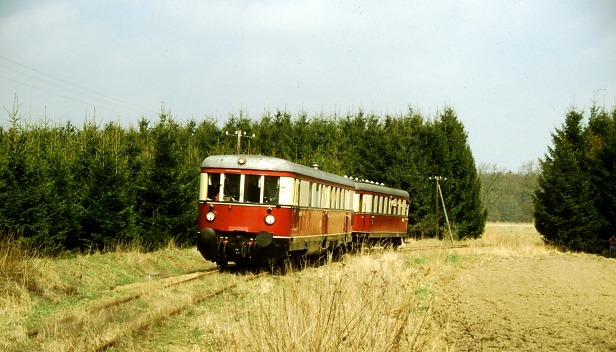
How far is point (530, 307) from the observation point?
13039 mm

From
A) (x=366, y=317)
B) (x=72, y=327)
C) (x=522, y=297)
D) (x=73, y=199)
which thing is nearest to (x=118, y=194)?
(x=73, y=199)

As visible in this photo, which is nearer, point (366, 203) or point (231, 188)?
point (231, 188)

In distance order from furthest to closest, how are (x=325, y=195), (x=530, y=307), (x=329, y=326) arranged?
(x=325, y=195)
(x=530, y=307)
(x=329, y=326)

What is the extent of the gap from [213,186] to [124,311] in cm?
600

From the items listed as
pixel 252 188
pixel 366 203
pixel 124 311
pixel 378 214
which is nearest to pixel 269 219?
pixel 252 188

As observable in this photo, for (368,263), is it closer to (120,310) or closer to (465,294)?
(465,294)

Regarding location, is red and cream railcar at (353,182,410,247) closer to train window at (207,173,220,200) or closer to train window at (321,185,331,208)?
train window at (321,185,331,208)

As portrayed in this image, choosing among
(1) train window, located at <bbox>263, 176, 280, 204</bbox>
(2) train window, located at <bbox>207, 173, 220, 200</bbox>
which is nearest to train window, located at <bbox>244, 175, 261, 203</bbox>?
(1) train window, located at <bbox>263, 176, 280, 204</bbox>

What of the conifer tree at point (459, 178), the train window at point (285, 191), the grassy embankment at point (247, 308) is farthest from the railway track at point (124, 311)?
the conifer tree at point (459, 178)

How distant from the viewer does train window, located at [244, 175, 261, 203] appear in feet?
51.1

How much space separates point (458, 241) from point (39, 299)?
2785cm

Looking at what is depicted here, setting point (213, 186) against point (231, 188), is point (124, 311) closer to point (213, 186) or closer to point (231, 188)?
point (231, 188)

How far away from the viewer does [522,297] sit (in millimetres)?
14438

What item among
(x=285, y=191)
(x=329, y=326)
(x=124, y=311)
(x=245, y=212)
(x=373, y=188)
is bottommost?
(x=124, y=311)
